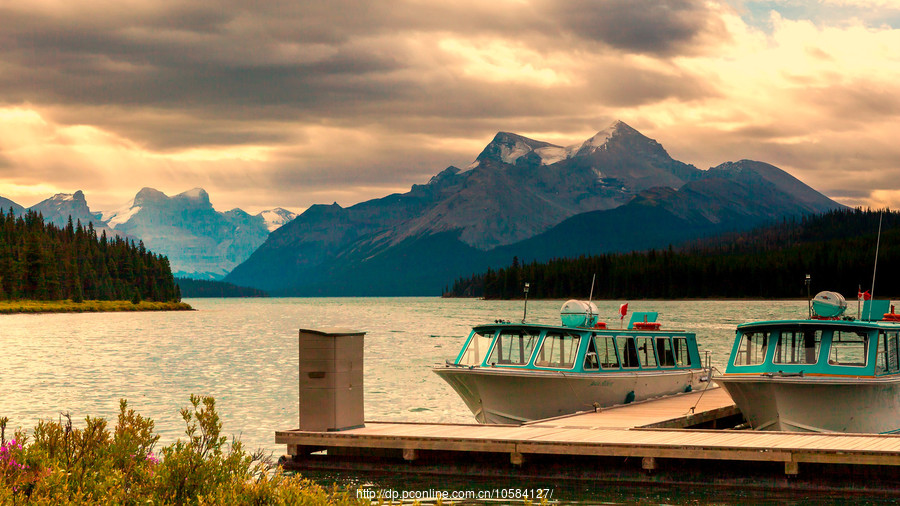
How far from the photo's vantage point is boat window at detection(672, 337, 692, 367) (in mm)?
34312

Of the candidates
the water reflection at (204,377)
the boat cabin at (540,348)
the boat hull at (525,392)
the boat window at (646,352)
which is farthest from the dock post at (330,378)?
the boat window at (646,352)

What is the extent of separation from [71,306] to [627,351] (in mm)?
145369

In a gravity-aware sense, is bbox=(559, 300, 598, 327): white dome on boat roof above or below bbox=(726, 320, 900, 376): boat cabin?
above

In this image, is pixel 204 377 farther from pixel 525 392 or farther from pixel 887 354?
pixel 887 354

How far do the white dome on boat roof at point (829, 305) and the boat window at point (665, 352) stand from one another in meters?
6.71

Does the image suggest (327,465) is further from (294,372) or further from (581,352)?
(294,372)

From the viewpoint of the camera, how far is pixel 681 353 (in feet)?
114

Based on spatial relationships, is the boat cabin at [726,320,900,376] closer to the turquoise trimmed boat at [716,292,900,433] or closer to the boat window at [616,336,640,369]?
the turquoise trimmed boat at [716,292,900,433]

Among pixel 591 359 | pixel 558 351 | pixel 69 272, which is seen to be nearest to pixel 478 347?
pixel 558 351

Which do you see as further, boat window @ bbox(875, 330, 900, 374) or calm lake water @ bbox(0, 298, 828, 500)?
calm lake water @ bbox(0, 298, 828, 500)

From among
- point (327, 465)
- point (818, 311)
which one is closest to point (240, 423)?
point (327, 465)

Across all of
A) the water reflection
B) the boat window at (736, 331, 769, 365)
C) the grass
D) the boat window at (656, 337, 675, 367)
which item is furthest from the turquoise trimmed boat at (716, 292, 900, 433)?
the grass

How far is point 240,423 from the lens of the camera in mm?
33250

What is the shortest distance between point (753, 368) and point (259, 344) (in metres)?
62.8
